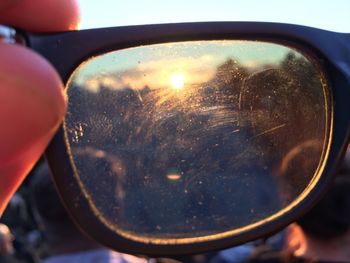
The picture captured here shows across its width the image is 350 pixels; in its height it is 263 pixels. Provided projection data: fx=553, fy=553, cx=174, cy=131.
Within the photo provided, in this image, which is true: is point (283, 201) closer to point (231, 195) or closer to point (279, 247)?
point (231, 195)

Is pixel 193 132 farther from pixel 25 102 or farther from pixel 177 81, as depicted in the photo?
pixel 25 102

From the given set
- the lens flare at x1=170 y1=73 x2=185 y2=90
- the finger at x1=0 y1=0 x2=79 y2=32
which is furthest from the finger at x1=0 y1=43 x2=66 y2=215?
the lens flare at x1=170 y1=73 x2=185 y2=90

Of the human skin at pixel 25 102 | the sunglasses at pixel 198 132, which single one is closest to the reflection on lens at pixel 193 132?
the sunglasses at pixel 198 132

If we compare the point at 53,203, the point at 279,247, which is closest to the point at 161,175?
the point at 53,203

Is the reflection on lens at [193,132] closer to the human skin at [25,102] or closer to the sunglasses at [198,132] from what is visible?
the sunglasses at [198,132]

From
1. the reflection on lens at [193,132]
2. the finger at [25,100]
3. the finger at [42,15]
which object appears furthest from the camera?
the reflection on lens at [193,132]

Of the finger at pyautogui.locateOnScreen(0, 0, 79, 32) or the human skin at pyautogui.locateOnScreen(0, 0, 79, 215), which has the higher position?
the finger at pyautogui.locateOnScreen(0, 0, 79, 32)

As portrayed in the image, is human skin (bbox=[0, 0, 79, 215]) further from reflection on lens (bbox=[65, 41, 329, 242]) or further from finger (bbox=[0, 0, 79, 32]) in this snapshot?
reflection on lens (bbox=[65, 41, 329, 242])

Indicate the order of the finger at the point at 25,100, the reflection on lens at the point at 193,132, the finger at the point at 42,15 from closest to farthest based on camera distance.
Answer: the finger at the point at 25,100, the finger at the point at 42,15, the reflection on lens at the point at 193,132
